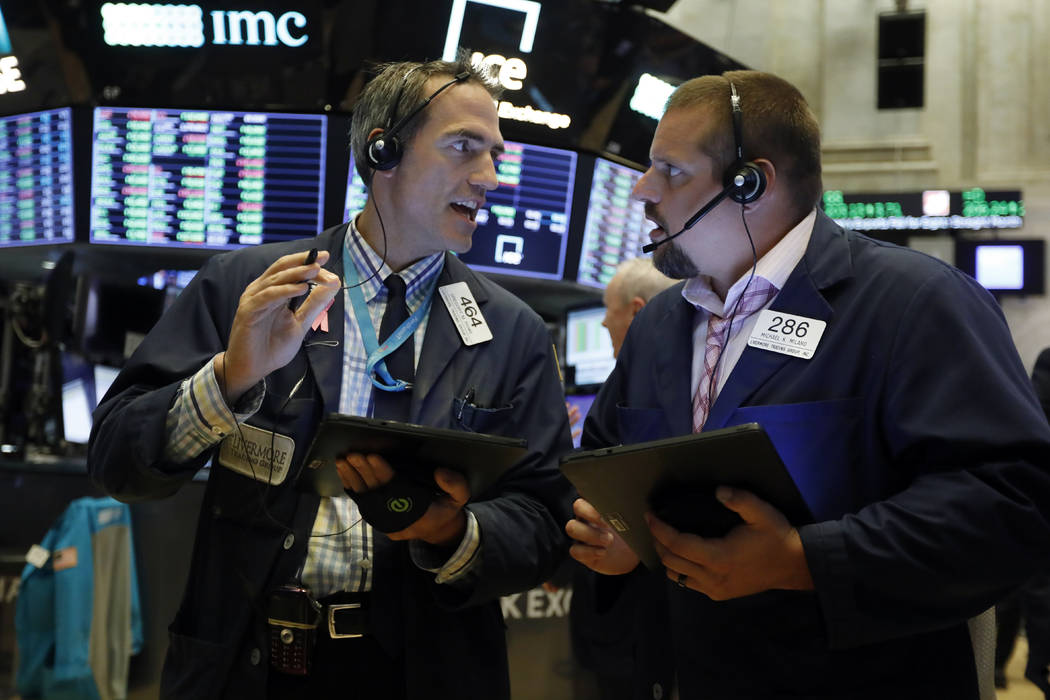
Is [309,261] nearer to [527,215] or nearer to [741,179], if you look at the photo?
[741,179]

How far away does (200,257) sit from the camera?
4812mm

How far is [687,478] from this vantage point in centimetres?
135

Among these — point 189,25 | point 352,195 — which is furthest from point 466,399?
point 189,25

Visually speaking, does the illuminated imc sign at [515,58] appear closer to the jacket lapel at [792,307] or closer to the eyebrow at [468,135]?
the eyebrow at [468,135]

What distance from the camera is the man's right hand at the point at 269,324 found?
5.33ft

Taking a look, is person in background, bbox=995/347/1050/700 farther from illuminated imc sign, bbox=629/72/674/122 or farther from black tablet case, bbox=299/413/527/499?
black tablet case, bbox=299/413/527/499

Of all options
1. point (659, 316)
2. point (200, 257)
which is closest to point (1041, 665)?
point (659, 316)

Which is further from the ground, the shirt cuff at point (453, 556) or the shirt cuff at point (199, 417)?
the shirt cuff at point (199, 417)

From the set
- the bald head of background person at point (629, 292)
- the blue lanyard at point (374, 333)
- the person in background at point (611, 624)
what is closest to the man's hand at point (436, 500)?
the blue lanyard at point (374, 333)

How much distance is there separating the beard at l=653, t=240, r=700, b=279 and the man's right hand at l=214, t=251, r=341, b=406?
0.63 metres

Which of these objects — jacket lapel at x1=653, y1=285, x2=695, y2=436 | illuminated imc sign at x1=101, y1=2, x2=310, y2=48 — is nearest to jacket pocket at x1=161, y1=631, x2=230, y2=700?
jacket lapel at x1=653, y1=285, x2=695, y2=436

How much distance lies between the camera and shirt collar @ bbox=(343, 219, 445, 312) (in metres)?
1.99

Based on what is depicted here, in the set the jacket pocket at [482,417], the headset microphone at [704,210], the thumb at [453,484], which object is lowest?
the thumb at [453,484]

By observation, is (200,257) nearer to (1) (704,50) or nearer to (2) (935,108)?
(1) (704,50)
